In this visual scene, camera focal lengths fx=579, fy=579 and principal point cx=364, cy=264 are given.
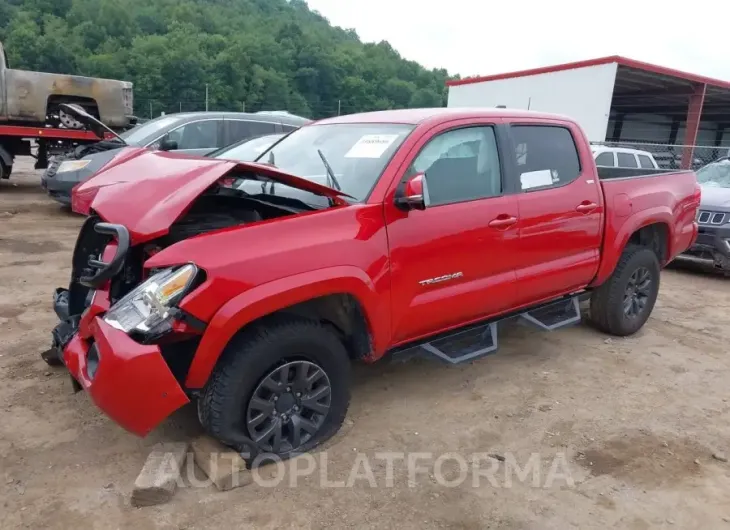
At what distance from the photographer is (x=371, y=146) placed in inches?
137

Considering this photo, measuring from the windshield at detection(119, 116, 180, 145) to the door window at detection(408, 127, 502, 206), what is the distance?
6309 millimetres

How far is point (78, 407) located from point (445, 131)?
8.98ft

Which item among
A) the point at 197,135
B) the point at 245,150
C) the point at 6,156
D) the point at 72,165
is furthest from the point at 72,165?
the point at 245,150

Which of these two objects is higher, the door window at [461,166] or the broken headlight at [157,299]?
the door window at [461,166]

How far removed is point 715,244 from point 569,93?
47.7ft

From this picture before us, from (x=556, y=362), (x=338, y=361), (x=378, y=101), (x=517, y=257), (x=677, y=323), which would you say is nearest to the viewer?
(x=338, y=361)

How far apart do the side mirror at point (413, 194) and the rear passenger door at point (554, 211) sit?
1028mm

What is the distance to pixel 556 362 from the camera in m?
4.48

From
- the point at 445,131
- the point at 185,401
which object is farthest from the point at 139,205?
the point at 445,131

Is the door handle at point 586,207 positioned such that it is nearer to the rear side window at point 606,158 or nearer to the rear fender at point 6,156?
the rear side window at point 606,158

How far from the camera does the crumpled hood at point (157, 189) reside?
2680mm

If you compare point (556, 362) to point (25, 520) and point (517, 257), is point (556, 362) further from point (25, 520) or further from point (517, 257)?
point (25, 520)

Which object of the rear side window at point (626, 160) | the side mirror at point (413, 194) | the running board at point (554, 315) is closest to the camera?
the side mirror at point (413, 194)

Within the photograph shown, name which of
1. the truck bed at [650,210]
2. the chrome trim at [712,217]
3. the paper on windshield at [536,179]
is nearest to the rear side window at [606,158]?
the chrome trim at [712,217]
